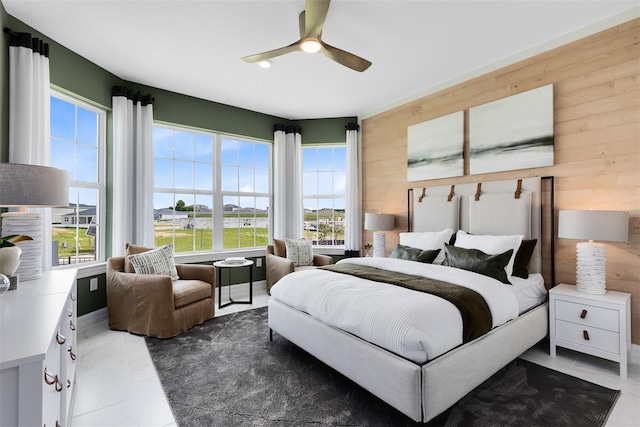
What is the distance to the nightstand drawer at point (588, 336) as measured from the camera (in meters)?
2.36

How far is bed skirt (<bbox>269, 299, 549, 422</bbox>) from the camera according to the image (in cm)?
165

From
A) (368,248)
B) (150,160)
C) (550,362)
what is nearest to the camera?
(550,362)

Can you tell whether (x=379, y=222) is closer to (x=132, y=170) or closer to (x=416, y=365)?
(x=416, y=365)

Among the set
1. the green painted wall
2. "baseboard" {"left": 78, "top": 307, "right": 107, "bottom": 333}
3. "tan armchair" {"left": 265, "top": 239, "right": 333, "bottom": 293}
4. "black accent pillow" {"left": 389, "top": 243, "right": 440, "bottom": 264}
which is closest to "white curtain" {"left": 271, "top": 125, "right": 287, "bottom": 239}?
the green painted wall

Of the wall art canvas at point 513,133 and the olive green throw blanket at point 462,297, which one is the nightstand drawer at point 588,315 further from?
the wall art canvas at point 513,133

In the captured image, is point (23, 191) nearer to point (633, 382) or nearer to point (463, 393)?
point (463, 393)

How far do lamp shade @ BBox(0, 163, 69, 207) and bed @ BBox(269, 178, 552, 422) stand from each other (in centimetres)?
180

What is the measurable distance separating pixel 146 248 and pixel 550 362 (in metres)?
4.20

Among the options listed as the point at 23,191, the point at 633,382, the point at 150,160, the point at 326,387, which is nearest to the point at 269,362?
the point at 326,387

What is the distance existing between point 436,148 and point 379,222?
1.25 meters

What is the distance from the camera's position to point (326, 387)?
7.20 feet

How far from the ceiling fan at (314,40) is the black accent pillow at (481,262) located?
198cm

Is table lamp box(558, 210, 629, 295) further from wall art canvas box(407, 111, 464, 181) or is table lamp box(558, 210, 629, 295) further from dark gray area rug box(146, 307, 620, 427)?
wall art canvas box(407, 111, 464, 181)

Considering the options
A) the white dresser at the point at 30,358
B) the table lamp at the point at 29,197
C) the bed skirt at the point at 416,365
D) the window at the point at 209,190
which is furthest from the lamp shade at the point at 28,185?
the window at the point at 209,190
